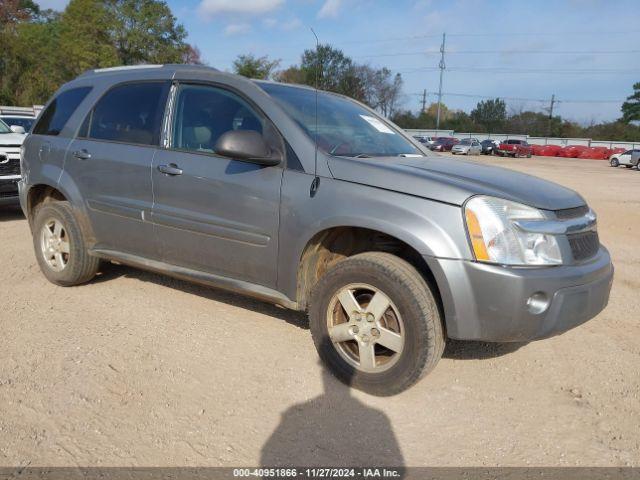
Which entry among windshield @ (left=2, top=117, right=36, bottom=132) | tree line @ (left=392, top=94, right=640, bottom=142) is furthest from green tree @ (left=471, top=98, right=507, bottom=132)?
windshield @ (left=2, top=117, right=36, bottom=132)

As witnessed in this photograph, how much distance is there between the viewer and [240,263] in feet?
11.9

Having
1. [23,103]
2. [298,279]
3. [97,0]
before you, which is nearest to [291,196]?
[298,279]

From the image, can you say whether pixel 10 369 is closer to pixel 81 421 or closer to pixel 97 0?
pixel 81 421

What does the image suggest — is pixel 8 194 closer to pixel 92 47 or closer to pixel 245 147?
pixel 245 147

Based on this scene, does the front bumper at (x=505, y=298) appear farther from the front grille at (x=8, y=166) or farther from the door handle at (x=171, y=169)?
the front grille at (x=8, y=166)

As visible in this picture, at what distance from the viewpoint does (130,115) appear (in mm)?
4289

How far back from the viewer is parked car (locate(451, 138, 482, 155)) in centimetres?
4731

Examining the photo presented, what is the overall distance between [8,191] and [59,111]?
3.96 m

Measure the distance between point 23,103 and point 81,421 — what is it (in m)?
51.7

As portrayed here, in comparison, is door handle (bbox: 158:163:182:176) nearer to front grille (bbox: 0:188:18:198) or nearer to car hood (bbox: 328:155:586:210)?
car hood (bbox: 328:155:586:210)

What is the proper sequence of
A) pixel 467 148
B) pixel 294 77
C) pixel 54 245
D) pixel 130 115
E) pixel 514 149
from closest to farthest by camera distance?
1. pixel 130 115
2. pixel 54 245
3. pixel 294 77
4. pixel 467 148
5. pixel 514 149

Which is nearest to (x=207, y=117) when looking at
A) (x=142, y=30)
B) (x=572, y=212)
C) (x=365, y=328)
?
(x=365, y=328)

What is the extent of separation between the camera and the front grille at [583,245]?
3.04m

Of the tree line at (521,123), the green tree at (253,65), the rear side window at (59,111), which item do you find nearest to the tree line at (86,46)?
the green tree at (253,65)
